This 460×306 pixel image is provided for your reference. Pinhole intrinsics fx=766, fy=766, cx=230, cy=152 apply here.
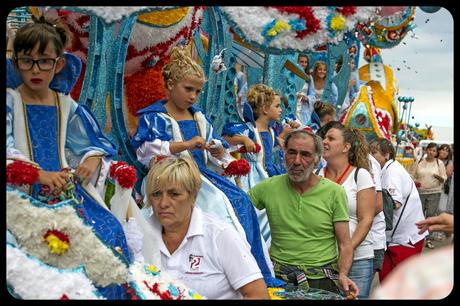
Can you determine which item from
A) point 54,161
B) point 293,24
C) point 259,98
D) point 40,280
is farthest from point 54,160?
point 259,98

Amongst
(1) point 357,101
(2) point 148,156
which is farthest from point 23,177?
(1) point 357,101

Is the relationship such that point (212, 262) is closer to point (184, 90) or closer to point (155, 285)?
point (155, 285)

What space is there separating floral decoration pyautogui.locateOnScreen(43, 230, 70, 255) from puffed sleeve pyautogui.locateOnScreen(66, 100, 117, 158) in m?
0.67

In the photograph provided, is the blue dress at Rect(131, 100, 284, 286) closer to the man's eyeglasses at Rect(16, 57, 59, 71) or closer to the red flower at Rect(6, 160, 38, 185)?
the man's eyeglasses at Rect(16, 57, 59, 71)

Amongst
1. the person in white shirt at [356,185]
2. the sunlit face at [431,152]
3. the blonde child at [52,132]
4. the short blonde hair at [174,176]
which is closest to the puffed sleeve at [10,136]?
the blonde child at [52,132]

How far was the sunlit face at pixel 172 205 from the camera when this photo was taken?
10.3 feet

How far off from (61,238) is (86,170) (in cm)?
57

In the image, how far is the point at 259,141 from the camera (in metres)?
5.90

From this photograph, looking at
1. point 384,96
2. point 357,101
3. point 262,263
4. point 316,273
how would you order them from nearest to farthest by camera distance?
point 316,273 < point 262,263 < point 357,101 < point 384,96

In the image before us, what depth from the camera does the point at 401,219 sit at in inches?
218
